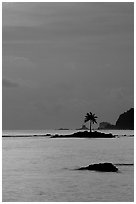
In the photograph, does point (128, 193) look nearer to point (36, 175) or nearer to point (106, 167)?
point (106, 167)

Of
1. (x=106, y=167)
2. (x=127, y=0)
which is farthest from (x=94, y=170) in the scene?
(x=127, y=0)

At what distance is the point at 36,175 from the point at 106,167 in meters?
8.59

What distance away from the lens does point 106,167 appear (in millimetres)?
49469

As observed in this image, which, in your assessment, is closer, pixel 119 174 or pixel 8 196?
pixel 8 196

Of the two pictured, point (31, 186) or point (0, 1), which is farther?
point (31, 186)

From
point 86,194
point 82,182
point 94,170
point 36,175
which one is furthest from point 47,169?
point 86,194

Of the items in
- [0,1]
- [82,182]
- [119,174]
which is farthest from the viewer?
[119,174]

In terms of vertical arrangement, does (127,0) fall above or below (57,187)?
above

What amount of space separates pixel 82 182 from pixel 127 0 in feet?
69.3

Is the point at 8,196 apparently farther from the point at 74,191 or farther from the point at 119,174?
the point at 119,174

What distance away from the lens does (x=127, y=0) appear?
27.6 m

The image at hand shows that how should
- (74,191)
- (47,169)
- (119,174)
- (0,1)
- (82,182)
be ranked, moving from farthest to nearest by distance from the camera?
(47,169) → (119,174) → (82,182) → (74,191) → (0,1)

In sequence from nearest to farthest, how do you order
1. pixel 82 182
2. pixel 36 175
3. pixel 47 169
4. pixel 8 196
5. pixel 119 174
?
pixel 8 196 → pixel 82 182 → pixel 119 174 → pixel 36 175 → pixel 47 169

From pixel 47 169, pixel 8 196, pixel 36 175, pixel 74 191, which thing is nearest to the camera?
pixel 8 196
